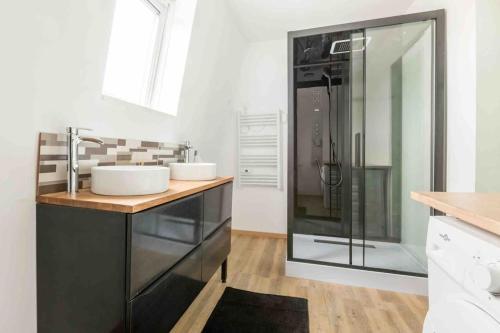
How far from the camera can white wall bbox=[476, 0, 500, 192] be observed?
52.7 inches

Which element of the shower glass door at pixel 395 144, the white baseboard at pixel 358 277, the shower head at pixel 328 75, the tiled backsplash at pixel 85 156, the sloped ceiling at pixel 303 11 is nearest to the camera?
the tiled backsplash at pixel 85 156

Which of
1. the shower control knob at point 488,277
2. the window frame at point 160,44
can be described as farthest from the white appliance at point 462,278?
the window frame at point 160,44

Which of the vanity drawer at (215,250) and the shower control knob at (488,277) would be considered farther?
the vanity drawer at (215,250)

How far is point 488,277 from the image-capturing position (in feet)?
1.64

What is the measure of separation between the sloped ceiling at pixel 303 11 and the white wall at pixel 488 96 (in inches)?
37.0

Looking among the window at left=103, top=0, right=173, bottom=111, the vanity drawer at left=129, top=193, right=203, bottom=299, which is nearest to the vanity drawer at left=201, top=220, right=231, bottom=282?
the vanity drawer at left=129, top=193, right=203, bottom=299

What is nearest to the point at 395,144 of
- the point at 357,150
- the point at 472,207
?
the point at 357,150

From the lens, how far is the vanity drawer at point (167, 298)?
92cm

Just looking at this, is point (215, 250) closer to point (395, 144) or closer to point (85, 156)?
point (85, 156)

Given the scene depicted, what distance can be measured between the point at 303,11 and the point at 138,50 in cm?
152

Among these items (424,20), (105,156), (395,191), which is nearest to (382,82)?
(424,20)

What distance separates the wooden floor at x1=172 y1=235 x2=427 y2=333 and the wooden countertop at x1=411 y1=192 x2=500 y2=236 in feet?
3.40

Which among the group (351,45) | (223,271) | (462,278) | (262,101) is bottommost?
(223,271)

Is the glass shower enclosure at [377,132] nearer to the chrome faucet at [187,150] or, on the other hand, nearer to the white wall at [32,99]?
the chrome faucet at [187,150]
